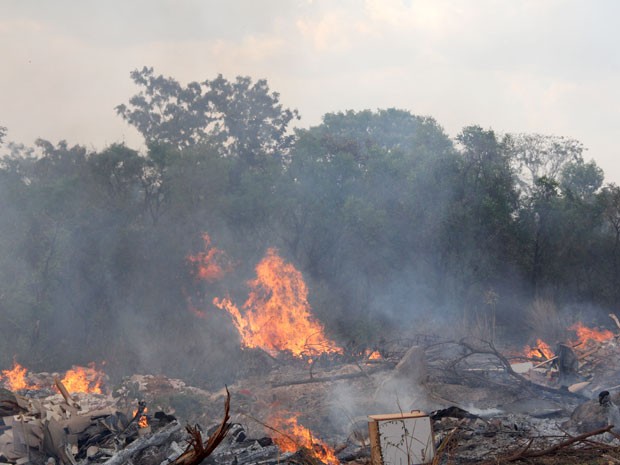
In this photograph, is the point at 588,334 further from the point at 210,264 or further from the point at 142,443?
the point at 142,443

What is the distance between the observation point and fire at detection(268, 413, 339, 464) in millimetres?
9348

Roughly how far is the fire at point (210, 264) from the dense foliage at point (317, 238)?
29 cm

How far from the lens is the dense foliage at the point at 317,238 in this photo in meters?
21.2

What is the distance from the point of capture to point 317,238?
25031mm

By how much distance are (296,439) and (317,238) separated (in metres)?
15.0

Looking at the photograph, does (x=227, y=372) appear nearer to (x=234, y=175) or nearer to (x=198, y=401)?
(x=198, y=401)

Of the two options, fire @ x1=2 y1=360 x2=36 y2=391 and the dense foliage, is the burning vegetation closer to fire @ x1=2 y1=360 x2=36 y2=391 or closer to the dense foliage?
the dense foliage

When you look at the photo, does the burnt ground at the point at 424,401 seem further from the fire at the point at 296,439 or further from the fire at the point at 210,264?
the fire at the point at 210,264

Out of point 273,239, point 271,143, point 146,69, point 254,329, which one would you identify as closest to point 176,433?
point 254,329

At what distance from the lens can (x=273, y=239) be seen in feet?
81.5

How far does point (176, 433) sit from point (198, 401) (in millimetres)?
3884

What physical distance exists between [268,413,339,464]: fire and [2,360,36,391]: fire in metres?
7.18

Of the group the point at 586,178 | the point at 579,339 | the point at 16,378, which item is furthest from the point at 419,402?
the point at 586,178

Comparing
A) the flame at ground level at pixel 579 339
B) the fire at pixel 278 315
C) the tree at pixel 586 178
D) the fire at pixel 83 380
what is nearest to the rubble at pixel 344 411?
the fire at pixel 83 380
